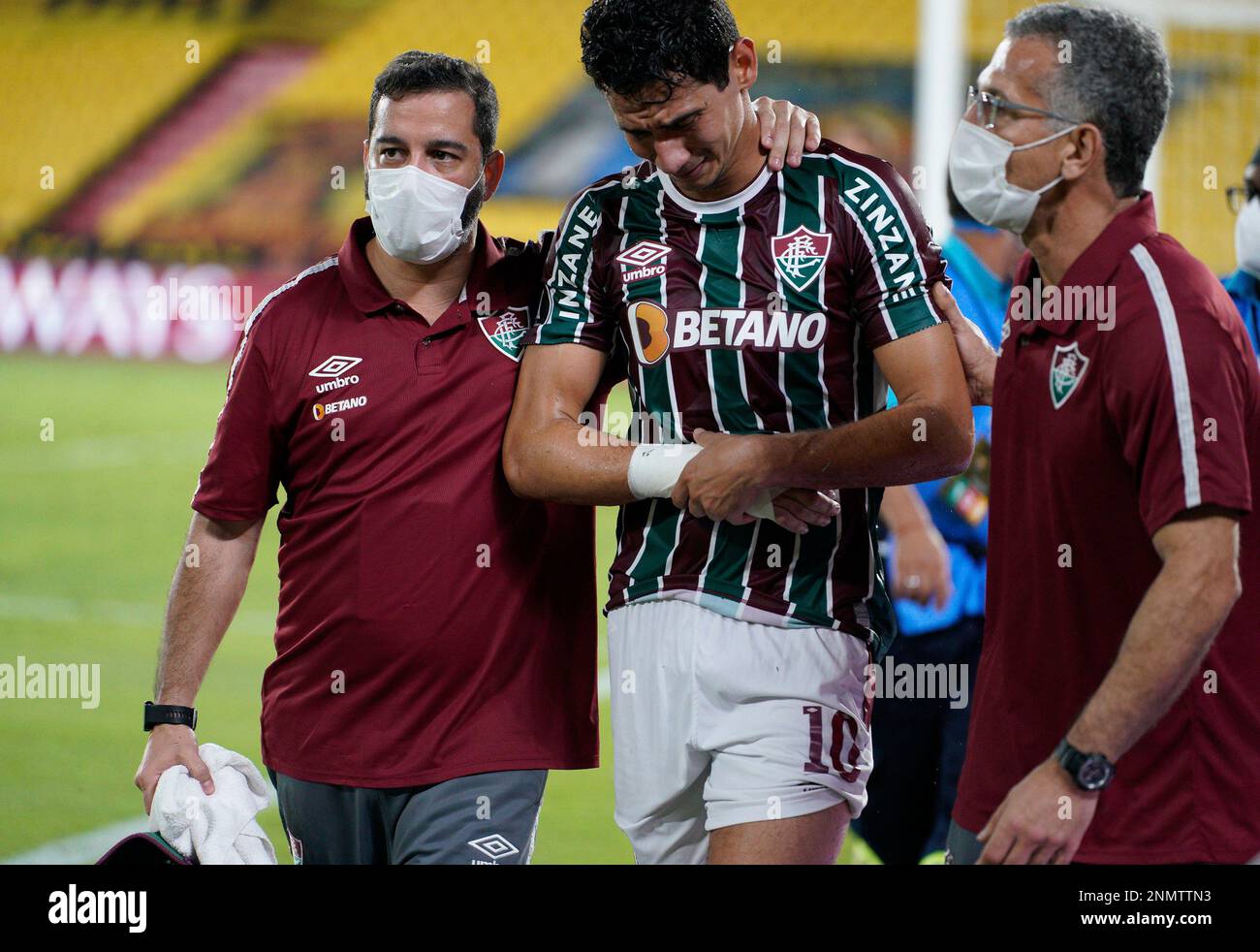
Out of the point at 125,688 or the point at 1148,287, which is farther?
the point at 125,688

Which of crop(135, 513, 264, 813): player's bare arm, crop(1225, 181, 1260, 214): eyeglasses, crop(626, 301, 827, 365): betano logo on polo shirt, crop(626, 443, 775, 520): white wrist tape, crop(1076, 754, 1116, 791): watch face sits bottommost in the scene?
crop(1076, 754, 1116, 791): watch face

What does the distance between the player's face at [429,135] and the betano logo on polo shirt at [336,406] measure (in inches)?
19.6

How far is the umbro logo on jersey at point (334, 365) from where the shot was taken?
3096 mm

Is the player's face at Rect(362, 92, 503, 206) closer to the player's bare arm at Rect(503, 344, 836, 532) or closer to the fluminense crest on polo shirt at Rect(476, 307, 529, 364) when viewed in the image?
the fluminense crest on polo shirt at Rect(476, 307, 529, 364)

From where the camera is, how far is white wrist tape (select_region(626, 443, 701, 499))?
9.21ft

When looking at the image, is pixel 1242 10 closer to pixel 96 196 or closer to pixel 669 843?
pixel 669 843

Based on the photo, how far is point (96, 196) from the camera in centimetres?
2025

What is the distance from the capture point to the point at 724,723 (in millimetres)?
2857

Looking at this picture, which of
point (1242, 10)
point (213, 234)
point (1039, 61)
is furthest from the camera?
point (213, 234)

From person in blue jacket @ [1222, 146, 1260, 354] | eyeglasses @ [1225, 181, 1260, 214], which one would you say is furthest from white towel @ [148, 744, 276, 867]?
eyeglasses @ [1225, 181, 1260, 214]

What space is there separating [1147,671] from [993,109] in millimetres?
1011

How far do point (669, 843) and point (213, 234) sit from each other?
17.5 m

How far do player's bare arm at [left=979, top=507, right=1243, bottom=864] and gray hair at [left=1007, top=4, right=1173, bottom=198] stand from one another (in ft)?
2.18
